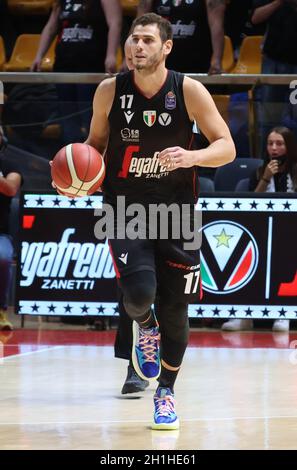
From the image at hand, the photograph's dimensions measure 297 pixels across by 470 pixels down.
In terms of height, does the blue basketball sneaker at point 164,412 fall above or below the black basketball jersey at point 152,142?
below

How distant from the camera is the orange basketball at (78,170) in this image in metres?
5.53

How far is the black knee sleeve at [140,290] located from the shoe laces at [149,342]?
19.3 inches

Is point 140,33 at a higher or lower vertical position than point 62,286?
higher

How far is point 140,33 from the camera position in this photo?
18.1 feet

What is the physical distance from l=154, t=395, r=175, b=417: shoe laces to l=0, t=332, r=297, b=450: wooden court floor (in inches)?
4.5

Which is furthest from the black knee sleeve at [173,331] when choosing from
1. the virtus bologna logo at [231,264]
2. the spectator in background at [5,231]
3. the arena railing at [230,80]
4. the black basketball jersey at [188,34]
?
the black basketball jersey at [188,34]

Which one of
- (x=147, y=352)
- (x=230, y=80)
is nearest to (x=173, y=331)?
(x=147, y=352)

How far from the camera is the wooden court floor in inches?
192

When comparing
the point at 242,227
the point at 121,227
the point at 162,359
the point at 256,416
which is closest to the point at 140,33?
the point at 121,227

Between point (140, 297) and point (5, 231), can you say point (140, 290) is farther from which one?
point (5, 231)

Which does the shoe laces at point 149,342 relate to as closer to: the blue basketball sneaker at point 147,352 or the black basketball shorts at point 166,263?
the blue basketball sneaker at point 147,352
